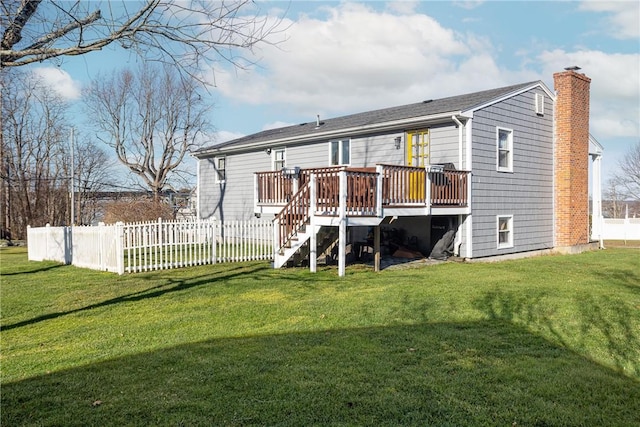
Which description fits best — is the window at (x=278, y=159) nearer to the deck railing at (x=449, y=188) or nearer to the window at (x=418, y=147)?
the window at (x=418, y=147)

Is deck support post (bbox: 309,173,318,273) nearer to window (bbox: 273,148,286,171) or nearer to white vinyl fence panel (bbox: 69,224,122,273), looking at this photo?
white vinyl fence panel (bbox: 69,224,122,273)

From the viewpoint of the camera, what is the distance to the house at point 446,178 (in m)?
11.3

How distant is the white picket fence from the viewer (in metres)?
11.7

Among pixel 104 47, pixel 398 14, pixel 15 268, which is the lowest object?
pixel 15 268

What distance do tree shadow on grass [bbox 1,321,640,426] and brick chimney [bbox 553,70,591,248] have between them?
1233cm

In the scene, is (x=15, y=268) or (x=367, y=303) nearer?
(x=367, y=303)

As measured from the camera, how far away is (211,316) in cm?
693

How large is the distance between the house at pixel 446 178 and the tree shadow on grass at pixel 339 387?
5.52m

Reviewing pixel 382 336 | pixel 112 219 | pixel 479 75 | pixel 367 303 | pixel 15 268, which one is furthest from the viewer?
pixel 479 75

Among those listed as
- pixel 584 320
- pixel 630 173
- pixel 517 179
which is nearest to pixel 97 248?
pixel 584 320

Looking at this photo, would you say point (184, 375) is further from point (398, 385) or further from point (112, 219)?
point (112, 219)

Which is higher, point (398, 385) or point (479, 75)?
point (479, 75)

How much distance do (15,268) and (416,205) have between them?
1099 cm

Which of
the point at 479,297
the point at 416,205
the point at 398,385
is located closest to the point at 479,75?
the point at 416,205
